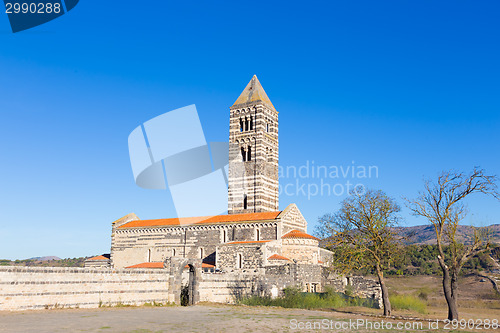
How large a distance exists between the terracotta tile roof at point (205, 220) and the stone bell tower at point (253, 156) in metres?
6.10

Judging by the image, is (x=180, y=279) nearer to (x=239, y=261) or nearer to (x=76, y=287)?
(x=76, y=287)

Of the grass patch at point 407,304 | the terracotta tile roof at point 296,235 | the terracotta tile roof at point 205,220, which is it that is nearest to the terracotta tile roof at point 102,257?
the terracotta tile roof at point 205,220

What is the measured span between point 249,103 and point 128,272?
112 feet

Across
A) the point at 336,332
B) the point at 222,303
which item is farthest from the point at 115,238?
the point at 336,332

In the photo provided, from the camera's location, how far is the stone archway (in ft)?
91.4

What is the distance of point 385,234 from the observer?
26297 millimetres

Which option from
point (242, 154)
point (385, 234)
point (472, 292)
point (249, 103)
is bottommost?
point (472, 292)

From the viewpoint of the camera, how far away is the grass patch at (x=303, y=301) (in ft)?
93.8

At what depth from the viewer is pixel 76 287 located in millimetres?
22531

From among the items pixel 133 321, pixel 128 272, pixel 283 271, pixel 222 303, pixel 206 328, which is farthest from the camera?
pixel 283 271

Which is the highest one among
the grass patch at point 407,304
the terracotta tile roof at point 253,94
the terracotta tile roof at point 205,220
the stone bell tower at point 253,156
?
the terracotta tile roof at point 253,94

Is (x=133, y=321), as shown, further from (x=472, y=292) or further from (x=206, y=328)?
(x=472, y=292)

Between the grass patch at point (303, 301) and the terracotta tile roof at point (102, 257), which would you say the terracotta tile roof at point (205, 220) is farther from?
the grass patch at point (303, 301)

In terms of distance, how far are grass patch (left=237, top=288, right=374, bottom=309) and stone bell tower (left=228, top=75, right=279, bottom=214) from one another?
21.6 meters
